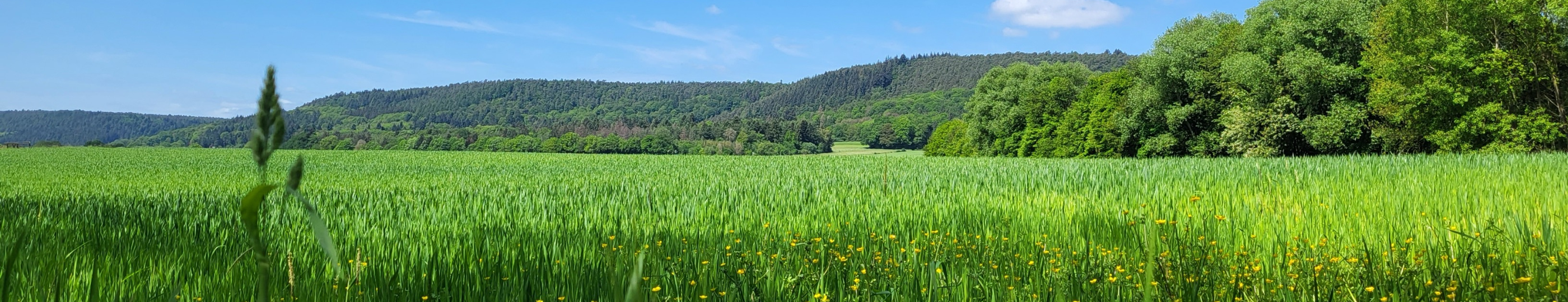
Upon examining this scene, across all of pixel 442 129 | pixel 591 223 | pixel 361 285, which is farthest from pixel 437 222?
pixel 442 129

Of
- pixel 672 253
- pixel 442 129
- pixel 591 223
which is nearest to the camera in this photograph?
pixel 672 253

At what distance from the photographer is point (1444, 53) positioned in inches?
1016

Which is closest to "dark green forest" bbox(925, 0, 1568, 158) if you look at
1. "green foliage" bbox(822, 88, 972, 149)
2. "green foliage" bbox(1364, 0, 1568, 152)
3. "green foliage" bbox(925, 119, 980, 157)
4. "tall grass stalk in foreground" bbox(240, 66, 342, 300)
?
"green foliage" bbox(1364, 0, 1568, 152)

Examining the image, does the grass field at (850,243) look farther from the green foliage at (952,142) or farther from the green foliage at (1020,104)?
the green foliage at (952,142)

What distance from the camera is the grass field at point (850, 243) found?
3.25m

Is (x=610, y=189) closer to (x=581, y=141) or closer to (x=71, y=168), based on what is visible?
(x=71, y=168)

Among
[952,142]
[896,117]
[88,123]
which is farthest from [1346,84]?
[88,123]

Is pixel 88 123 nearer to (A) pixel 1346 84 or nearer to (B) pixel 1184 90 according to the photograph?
(B) pixel 1184 90

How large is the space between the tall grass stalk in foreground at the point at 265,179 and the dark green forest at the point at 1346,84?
109ft

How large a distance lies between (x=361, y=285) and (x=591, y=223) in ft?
11.3

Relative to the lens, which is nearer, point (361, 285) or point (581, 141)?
point (361, 285)

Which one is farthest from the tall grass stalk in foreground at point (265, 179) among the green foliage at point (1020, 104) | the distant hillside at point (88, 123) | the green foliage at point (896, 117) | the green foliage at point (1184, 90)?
the distant hillside at point (88, 123)

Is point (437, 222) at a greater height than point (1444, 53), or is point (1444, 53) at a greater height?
point (1444, 53)

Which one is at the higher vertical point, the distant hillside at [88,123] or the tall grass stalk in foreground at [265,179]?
the distant hillside at [88,123]
